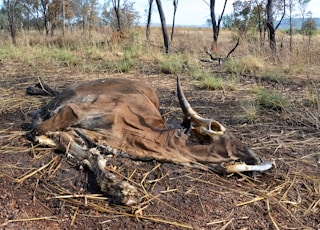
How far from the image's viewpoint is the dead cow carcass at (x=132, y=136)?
7.95ft

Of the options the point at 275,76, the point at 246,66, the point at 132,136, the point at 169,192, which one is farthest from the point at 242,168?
the point at 246,66

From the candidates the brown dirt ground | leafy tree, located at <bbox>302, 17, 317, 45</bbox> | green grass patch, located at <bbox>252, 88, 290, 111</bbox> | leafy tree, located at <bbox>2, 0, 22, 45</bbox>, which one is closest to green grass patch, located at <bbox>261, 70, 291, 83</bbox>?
green grass patch, located at <bbox>252, 88, 290, 111</bbox>

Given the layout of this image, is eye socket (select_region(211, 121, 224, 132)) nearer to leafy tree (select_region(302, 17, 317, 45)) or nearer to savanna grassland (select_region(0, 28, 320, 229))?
savanna grassland (select_region(0, 28, 320, 229))

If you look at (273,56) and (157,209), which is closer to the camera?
(157,209)

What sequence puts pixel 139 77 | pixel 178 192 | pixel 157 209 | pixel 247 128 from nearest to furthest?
1. pixel 157 209
2. pixel 178 192
3. pixel 247 128
4. pixel 139 77

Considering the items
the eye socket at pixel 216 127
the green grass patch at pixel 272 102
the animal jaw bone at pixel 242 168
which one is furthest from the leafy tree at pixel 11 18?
the animal jaw bone at pixel 242 168

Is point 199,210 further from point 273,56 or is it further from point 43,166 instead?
point 273,56

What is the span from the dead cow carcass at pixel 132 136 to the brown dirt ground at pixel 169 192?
0.08 metres

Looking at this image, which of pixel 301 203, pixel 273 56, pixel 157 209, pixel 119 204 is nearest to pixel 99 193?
pixel 119 204

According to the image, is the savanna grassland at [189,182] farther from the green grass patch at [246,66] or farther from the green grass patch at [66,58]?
the green grass patch at [66,58]

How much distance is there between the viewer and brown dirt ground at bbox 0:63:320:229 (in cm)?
200

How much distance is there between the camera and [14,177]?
2334mm

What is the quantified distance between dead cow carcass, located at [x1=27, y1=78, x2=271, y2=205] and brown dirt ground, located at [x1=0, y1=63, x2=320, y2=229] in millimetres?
80

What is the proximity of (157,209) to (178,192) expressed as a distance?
0.70 feet
